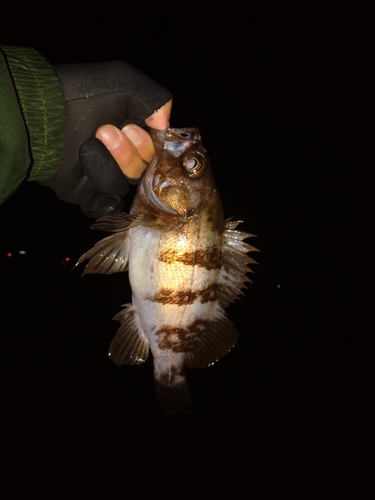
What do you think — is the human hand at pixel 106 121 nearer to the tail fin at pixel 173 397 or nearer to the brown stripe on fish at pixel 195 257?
the brown stripe on fish at pixel 195 257

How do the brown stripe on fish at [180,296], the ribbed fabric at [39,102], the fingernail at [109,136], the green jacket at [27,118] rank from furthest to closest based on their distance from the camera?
the brown stripe on fish at [180,296] < the fingernail at [109,136] < the ribbed fabric at [39,102] < the green jacket at [27,118]

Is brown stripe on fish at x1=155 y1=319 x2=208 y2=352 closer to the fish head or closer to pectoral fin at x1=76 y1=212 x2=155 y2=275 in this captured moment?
pectoral fin at x1=76 y1=212 x2=155 y2=275

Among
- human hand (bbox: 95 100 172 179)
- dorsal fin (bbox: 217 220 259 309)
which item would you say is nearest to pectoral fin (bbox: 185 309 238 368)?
dorsal fin (bbox: 217 220 259 309)

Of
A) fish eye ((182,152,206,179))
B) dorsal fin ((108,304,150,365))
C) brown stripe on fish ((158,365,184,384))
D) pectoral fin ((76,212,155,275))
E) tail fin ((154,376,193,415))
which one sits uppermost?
fish eye ((182,152,206,179))

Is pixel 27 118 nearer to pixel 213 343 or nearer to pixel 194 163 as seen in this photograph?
pixel 194 163

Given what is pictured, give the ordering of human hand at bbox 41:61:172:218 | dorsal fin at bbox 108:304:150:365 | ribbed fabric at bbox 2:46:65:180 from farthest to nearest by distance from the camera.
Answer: dorsal fin at bbox 108:304:150:365 < human hand at bbox 41:61:172:218 < ribbed fabric at bbox 2:46:65:180

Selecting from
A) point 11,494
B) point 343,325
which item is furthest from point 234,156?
point 11,494

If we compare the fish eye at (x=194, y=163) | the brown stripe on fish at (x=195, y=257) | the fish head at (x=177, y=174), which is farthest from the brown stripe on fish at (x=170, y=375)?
the fish eye at (x=194, y=163)
